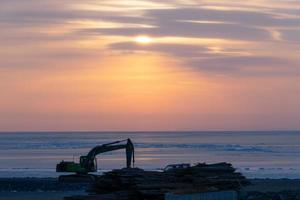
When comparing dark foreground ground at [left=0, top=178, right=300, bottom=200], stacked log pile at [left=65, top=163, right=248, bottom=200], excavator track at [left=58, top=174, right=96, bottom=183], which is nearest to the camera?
stacked log pile at [left=65, top=163, right=248, bottom=200]

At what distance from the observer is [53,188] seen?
142 ft

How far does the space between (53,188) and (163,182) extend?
17.6m

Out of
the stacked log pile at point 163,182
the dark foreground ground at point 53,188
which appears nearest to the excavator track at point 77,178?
the dark foreground ground at point 53,188

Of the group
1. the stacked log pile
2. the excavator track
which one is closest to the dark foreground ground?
the excavator track

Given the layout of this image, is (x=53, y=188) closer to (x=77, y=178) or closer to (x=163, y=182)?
(x=77, y=178)

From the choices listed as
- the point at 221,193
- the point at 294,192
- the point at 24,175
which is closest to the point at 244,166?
the point at 24,175

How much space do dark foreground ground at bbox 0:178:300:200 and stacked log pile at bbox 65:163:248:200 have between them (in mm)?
8364

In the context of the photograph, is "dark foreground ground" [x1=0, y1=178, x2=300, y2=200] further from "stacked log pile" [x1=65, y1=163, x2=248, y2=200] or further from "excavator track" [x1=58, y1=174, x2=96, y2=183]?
"stacked log pile" [x1=65, y1=163, x2=248, y2=200]

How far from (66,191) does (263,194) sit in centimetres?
925

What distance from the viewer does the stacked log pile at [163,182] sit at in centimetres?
2566

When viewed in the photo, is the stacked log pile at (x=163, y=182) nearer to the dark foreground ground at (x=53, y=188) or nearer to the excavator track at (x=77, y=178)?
the dark foreground ground at (x=53, y=188)

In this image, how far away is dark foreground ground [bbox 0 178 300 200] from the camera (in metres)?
38.7

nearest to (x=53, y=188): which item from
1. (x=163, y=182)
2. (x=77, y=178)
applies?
(x=77, y=178)

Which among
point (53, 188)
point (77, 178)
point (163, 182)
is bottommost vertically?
point (163, 182)
